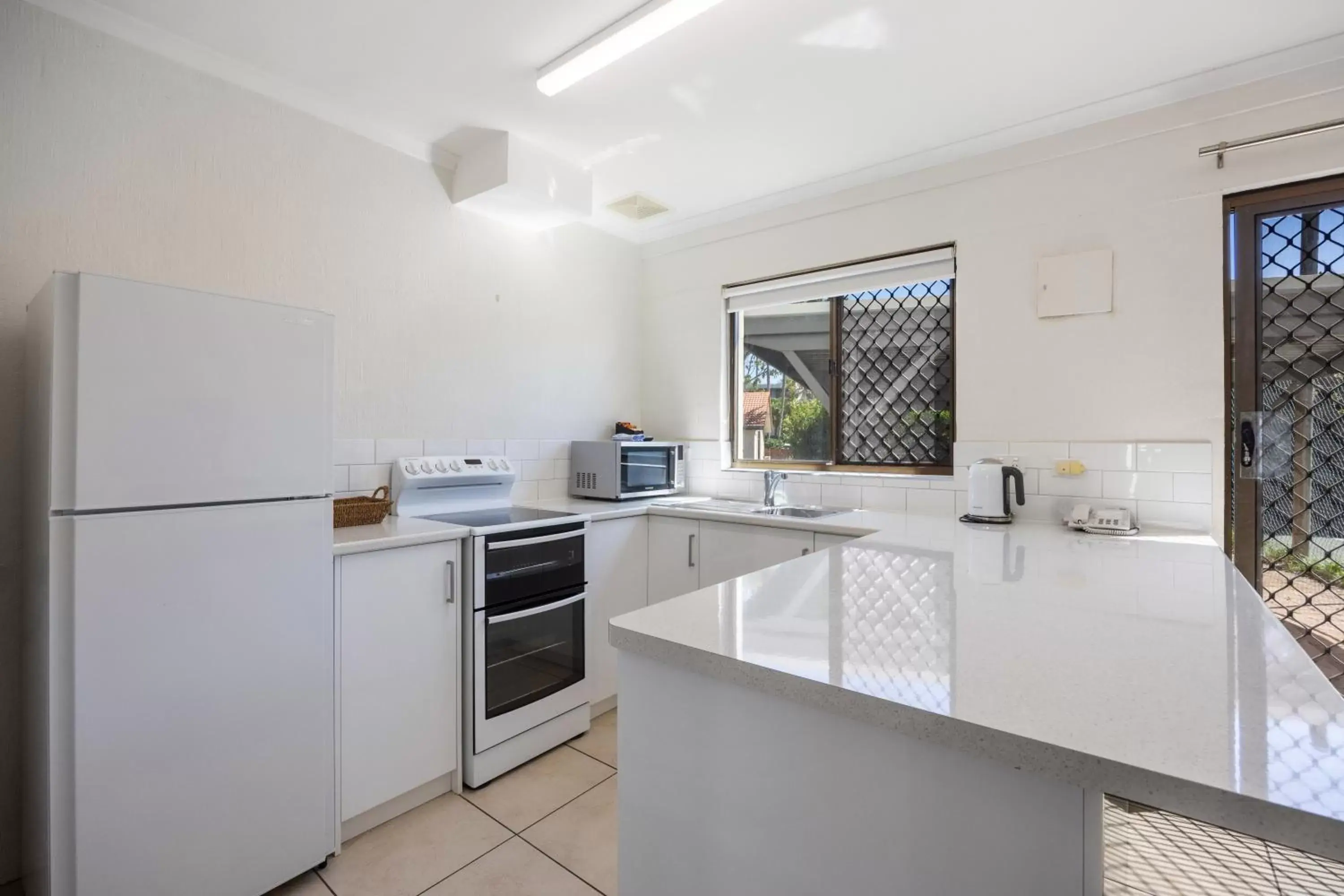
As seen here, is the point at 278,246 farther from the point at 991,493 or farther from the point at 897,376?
the point at 991,493

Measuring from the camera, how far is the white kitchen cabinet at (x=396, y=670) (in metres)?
1.87

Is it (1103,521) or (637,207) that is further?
(637,207)

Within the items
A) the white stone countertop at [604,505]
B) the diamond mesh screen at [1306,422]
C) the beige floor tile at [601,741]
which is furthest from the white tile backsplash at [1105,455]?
the beige floor tile at [601,741]

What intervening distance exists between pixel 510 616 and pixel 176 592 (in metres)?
1.04

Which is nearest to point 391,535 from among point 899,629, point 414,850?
point 414,850

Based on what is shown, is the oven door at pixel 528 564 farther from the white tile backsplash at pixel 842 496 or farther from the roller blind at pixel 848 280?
the roller blind at pixel 848 280

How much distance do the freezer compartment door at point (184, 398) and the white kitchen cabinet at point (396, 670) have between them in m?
0.38

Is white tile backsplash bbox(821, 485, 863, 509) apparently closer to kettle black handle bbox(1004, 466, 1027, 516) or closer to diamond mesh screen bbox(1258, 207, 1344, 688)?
kettle black handle bbox(1004, 466, 1027, 516)

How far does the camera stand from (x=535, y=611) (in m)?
2.37

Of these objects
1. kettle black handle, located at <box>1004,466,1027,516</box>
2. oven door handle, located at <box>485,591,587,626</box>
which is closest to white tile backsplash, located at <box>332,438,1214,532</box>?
kettle black handle, located at <box>1004,466,1027,516</box>

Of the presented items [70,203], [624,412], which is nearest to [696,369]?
[624,412]

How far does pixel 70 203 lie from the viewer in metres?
1.84

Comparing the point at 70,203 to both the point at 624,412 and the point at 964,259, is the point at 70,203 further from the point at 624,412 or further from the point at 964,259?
the point at 964,259

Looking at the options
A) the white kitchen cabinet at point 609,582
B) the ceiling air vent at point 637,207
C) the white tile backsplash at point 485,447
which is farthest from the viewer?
the ceiling air vent at point 637,207
